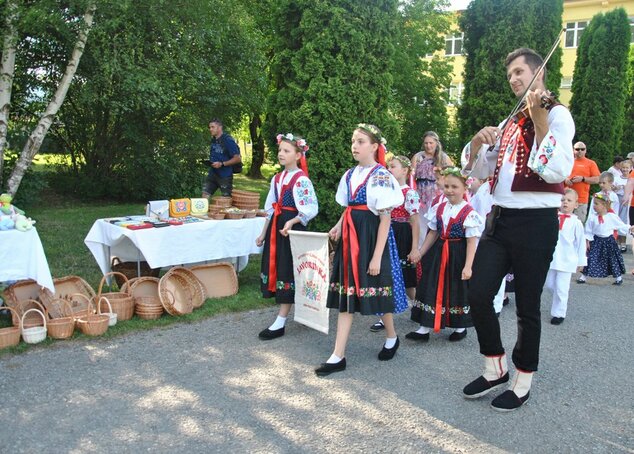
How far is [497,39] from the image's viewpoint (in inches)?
485

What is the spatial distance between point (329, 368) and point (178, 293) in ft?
7.18

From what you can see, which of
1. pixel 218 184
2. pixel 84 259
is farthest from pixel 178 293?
pixel 218 184

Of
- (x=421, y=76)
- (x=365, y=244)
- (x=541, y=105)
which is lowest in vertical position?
(x=365, y=244)

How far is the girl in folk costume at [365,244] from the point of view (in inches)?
165

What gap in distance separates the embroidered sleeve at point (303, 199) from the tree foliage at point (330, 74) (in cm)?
252

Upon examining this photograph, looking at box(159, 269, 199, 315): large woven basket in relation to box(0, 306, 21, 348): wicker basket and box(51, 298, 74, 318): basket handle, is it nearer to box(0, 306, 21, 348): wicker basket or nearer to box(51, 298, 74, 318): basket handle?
box(51, 298, 74, 318): basket handle

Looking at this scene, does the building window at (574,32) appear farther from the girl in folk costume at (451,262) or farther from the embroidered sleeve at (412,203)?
the girl in folk costume at (451,262)

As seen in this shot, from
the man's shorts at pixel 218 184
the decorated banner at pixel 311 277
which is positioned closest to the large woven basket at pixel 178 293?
the decorated banner at pixel 311 277

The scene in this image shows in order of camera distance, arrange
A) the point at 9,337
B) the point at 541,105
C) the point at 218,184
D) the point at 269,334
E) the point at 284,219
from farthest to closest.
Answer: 1. the point at 218,184
2. the point at 284,219
3. the point at 269,334
4. the point at 9,337
5. the point at 541,105

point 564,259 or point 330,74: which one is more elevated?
point 330,74

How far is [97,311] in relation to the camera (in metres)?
5.15

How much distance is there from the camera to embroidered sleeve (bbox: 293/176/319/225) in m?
5.00

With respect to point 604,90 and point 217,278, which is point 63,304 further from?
point 604,90

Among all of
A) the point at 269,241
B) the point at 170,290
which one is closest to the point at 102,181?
Result: the point at 170,290
